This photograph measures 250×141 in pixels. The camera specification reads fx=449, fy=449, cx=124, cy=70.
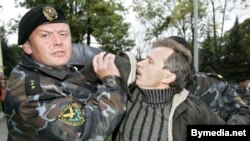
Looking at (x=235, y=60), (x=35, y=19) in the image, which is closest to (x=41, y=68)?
(x=35, y=19)

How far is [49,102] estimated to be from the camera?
1941 mm

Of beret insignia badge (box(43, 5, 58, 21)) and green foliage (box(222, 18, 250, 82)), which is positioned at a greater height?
beret insignia badge (box(43, 5, 58, 21))

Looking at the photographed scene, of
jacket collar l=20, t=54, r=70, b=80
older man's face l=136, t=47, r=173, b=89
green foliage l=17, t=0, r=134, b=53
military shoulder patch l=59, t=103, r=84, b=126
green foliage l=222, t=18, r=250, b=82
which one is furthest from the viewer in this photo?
green foliage l=222, t=18, r=250, b=82

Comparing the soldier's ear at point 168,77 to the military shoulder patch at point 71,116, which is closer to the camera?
the military shoulder patch at point 71,116

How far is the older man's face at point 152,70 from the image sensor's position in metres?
2.43

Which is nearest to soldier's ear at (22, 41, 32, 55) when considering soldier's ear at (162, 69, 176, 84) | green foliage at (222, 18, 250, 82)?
soldier's ear at (162, 69, 176, 84)

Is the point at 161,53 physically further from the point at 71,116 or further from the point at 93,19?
the point at 93,19

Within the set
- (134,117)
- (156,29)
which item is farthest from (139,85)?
(156,29)

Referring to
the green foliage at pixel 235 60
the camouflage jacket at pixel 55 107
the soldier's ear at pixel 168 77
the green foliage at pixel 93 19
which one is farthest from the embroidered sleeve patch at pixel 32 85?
the green foliage at pixel 235 60

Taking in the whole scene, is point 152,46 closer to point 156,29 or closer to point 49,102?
point 49,102

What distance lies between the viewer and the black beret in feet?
6.84

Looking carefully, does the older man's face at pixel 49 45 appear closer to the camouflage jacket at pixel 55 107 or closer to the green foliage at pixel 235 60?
the camouflage jacket at pixel 55 107

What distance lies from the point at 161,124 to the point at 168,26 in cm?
3306

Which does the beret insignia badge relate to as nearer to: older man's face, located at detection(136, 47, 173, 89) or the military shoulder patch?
the military shoulder patch
